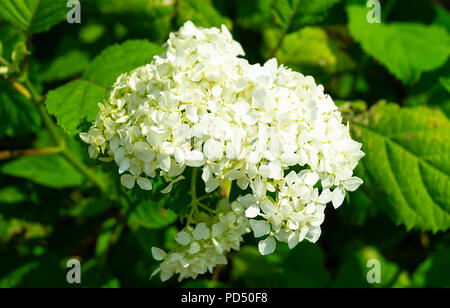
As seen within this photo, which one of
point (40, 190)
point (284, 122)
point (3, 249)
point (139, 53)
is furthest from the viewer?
point (40, 190)

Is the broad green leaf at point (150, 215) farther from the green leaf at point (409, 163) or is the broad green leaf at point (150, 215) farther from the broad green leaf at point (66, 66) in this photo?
the broad green leaf at point (66, 66)

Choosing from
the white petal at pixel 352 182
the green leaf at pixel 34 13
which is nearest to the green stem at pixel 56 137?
the green leaf at pixel 34 13

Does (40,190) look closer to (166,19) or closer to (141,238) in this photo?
(141,238)

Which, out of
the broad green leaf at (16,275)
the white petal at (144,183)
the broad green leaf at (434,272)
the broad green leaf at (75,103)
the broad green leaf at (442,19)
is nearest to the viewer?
the white petal at (144,183)

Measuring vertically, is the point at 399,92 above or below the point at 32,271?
above

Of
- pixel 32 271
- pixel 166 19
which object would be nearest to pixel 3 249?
pixel 32 271

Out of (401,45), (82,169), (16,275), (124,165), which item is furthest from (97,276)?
(401,45)
